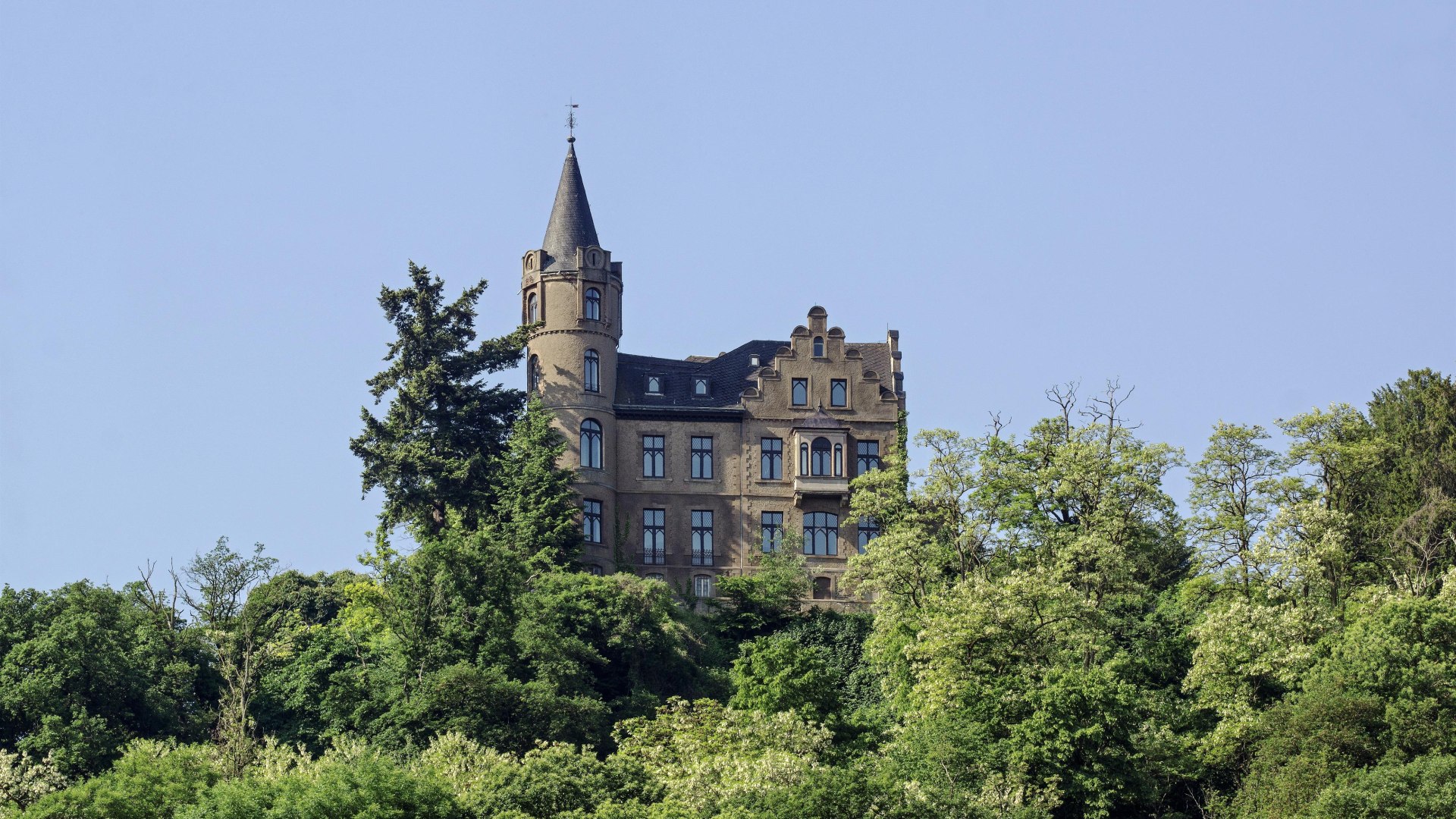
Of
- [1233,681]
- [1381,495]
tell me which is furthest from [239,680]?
[1381,495]

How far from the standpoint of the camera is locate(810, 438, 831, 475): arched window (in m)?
78.6

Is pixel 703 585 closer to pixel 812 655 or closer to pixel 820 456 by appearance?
pixel 820 456

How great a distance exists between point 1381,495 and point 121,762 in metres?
34.6

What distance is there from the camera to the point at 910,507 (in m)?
69.5

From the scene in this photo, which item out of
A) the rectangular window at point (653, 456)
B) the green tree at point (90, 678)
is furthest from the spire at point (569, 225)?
the green tree at point (90, 678)

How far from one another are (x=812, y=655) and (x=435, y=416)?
744 inches

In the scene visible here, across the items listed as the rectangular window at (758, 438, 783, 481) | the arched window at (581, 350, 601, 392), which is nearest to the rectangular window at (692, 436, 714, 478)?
the rectangular window at (758, 438, 783, 481)

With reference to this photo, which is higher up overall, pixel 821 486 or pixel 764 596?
pixel 821 486

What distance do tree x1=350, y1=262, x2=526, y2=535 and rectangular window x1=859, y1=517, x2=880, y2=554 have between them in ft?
39.3

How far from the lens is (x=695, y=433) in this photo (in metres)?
79.4

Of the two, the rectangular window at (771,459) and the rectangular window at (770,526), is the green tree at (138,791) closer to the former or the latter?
the rectangular window at (770,526)

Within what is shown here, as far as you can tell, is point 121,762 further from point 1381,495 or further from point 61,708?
point 1381,495

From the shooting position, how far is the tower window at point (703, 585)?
3056 inches

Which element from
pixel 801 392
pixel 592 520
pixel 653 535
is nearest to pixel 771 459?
pixel 801 392
